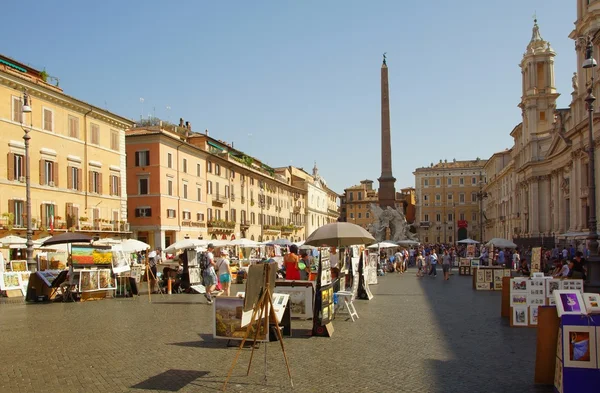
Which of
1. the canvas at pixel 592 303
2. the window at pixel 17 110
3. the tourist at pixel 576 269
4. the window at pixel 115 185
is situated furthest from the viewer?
the window at pixel 115 185

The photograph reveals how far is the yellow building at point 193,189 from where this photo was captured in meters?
41.5

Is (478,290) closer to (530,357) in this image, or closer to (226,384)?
(530,357)

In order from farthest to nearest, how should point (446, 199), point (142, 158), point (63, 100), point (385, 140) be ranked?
1. point (446, 199)
2. point (385, 140)
3. point (142, 158)
4. point (63, 100)

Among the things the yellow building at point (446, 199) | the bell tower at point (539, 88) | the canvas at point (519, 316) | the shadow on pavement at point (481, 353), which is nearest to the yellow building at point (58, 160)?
the shadow on pavement at point (481, 353)

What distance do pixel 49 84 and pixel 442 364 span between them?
29.0 metres

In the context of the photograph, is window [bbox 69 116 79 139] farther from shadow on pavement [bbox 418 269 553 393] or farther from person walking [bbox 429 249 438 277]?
shadow on pavement [bbox 418 269 553 393]

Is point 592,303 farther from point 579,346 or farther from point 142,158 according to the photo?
point 142,158

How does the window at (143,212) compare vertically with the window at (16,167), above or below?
below

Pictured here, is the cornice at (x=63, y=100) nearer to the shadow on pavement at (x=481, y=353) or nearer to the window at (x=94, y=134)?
the window at (x=94, y=134)

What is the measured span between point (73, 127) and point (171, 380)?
2859 cm

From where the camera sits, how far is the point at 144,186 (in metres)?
41.8

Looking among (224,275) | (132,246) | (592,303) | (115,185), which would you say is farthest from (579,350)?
(115,185)

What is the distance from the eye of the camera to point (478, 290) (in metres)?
19.6

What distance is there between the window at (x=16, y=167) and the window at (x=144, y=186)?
12753 millimetres
